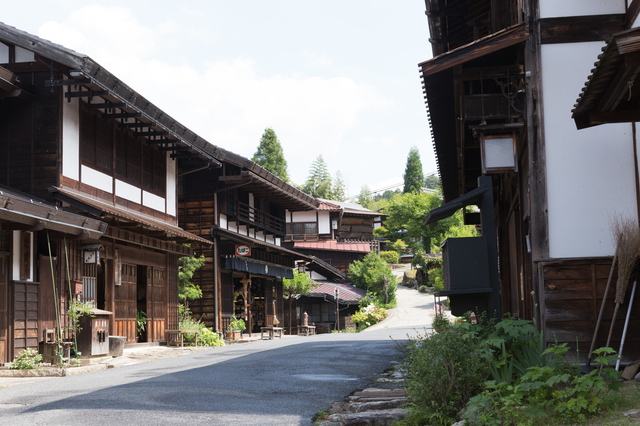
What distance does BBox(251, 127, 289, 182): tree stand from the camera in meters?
59.4

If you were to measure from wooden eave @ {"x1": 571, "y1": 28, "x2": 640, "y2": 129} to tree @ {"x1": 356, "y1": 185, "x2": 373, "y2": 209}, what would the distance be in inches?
3176

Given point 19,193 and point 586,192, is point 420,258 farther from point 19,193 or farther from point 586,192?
point 586,192

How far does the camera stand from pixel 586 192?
7.75 m

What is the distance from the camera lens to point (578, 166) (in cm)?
779

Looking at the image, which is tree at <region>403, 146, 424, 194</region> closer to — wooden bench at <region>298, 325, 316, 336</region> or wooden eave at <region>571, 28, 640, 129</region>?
wooden bench at <region>298, 325, 316, 336</region>

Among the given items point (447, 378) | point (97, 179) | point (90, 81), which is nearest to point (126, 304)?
point (97, 179)

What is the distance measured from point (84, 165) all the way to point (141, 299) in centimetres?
583

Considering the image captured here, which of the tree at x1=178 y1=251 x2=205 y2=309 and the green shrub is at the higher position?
the green shrub

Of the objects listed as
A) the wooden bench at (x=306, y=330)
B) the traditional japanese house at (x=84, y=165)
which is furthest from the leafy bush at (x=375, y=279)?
the traditional japanese house at (x=84, y=165)

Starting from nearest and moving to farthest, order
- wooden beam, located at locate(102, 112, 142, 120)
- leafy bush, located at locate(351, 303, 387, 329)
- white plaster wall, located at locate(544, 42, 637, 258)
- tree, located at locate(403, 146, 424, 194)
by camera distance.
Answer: white plaster wall, located at locate(544, 42, 637, 258), wooden beam, located at locate(102, 112, 142, 120), leafy bush, located at locate(351, 303, 387, 329), tree, located at locate(403, 146, 424, 194)

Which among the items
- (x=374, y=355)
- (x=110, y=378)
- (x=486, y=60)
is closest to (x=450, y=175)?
(x=374, y=355)

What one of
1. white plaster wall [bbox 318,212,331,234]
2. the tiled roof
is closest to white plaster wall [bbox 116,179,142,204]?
the tiled roof

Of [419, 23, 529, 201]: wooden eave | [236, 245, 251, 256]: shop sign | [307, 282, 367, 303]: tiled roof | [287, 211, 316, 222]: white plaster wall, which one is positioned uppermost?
[287, 211, 316, 222]: white plaster wall

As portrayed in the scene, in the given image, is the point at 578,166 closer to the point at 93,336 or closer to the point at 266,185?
the point at 93,336
